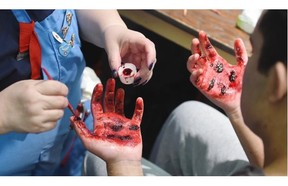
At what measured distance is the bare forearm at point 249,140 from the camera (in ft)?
2.46

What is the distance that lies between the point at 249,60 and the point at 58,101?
1.11 ft

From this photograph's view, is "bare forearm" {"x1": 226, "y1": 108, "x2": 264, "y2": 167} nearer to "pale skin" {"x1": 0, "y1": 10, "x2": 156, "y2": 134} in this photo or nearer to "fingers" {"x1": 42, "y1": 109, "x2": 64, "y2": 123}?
"pale skin" {"x1": 0, "y1": 10, "x2": 156, "y2": 134}

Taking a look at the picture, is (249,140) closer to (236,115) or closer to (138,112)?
(236,115)

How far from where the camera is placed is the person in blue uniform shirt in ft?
2.16

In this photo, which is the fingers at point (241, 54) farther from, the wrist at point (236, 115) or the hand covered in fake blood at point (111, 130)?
the hand covered in fake blood at point (111, 130)

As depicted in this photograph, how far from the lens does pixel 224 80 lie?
0.74m

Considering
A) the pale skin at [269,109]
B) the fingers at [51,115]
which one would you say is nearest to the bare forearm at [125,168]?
the fingers at [51,115]

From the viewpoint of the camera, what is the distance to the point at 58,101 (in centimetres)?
67

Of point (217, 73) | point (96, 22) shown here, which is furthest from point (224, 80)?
point (96, 22)

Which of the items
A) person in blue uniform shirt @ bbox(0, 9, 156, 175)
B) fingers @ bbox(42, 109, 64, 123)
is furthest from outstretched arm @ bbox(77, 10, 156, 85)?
fingers @ bbox(42, 109, 64, 123)

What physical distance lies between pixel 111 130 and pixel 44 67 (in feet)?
0.56

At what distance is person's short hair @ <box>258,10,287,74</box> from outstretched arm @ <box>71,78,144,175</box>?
228mm
